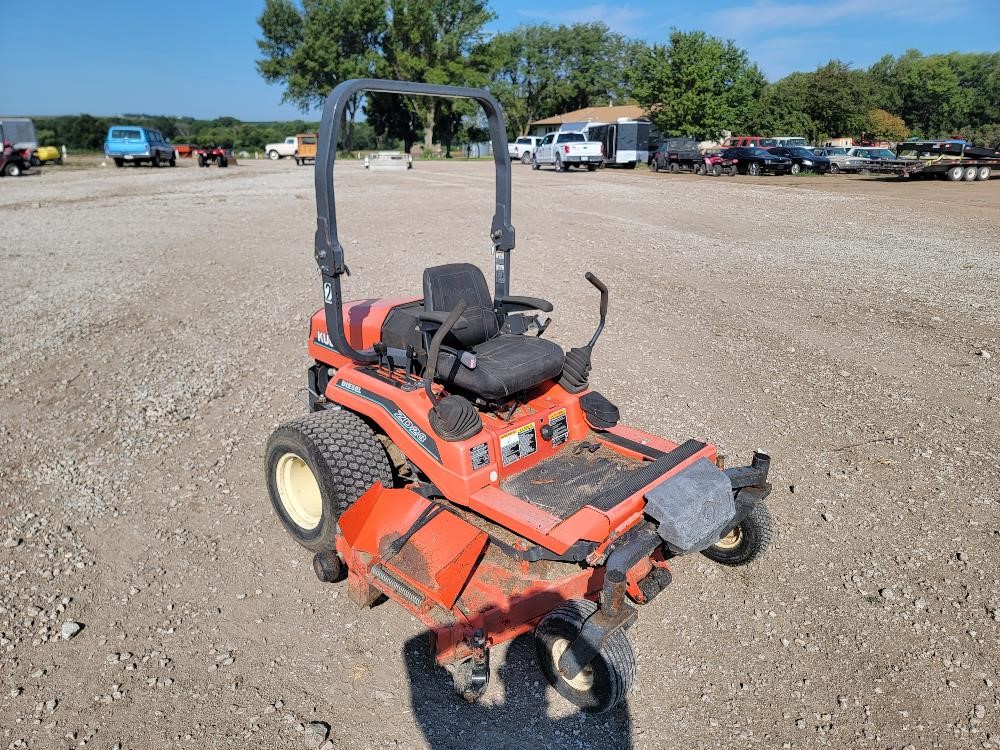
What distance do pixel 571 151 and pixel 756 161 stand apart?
794cm

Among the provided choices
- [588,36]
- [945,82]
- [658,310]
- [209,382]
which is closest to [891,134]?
[945,82]

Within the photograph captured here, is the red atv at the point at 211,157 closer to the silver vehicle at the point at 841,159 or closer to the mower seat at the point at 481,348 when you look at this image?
the silver vehicle at the point at 841,159

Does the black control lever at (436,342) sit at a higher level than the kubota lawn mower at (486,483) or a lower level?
higher

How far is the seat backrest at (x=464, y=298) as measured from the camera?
12.2 ft

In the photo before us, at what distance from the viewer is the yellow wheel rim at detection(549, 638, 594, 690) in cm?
290

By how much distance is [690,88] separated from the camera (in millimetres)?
43531

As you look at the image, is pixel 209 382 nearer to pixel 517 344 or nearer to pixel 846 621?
pixel 517 344

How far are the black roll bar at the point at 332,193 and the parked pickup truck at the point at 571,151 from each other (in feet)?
92.3

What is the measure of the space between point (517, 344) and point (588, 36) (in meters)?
76.8

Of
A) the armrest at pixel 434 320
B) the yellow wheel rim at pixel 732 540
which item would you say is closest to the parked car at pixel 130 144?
the armrest at pixel 434 320

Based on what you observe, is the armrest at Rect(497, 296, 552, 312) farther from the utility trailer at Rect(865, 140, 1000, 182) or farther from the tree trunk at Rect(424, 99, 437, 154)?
the tree trunk at Rect(424, 99, 437, 154)

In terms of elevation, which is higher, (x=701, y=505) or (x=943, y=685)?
(x=701, y=505)

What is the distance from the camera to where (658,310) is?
26.6ft

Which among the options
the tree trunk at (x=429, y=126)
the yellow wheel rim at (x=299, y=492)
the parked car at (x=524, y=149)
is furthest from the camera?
the tree trunk at (x=429, y=126)
